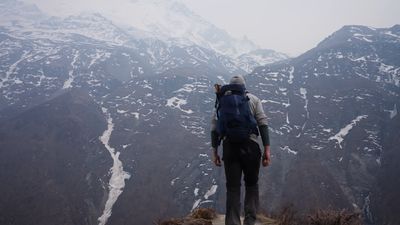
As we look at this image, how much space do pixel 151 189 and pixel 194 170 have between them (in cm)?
2220

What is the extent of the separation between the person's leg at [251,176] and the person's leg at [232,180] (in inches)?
5.9

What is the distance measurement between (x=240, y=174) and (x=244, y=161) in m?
0.33

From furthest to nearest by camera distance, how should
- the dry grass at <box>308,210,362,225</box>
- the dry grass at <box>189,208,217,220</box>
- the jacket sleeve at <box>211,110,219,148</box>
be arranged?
the dry grass at <box>189,208,217,220</box>, the dry grass at <box>308,210,362,225</box>, the jacket sleeve at <box>211,110,219,148</box>

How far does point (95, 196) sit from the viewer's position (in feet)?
615

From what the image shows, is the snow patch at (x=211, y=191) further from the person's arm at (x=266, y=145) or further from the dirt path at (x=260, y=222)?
A: the person's arm at (x=266, y=145)

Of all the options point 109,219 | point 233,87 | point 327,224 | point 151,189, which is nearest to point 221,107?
point 233,87

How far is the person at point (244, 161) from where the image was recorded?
22.4 feet

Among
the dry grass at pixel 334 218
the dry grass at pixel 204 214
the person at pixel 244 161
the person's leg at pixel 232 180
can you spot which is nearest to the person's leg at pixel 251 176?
the person at pixel 244 161

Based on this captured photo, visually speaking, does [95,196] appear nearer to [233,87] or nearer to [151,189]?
[151,189]

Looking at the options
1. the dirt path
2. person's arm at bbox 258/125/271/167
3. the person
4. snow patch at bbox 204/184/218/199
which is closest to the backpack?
the person

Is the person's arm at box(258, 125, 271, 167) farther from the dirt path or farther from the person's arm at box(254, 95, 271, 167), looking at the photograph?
the dirt path

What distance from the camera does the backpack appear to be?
22.0ft

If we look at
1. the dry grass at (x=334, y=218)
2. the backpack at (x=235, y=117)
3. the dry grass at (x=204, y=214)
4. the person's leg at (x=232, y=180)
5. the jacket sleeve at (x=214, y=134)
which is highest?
the backpack at (x=235, y=117)

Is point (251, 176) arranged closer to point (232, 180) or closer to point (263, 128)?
point (232, 180)
